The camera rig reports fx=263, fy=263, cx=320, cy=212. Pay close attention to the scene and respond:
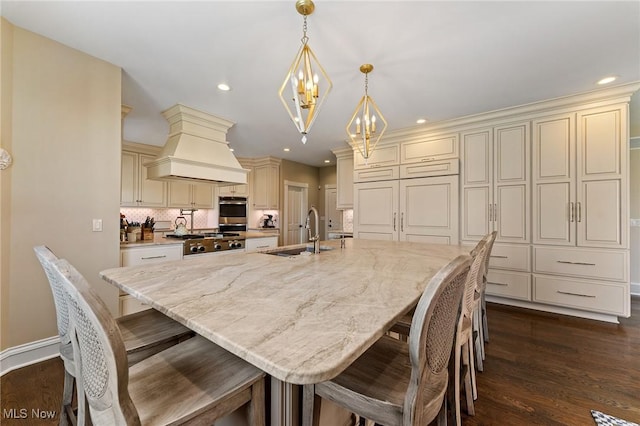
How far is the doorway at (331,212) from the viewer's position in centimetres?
684

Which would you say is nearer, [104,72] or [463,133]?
[104,72]

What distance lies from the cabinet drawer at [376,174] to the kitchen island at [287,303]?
9.69 feet

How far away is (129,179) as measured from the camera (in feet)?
15.6

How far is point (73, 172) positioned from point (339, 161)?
4.15 meters

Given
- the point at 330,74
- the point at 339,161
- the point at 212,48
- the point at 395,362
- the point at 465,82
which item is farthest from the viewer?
the point at 339,161

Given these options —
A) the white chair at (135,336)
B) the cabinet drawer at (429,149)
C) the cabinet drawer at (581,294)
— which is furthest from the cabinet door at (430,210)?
the white chair at (135,336)

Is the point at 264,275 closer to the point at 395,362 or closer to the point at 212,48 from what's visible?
the point at 395,362

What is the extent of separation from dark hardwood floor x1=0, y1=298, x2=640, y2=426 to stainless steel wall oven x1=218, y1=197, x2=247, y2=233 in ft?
13.5

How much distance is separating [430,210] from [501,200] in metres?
0.91

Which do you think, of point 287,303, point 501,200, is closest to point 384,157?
point 501,200

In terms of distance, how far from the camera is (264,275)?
1.31 metres

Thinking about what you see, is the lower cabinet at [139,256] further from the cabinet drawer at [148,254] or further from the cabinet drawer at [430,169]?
the cabinet drawer at [430,169]

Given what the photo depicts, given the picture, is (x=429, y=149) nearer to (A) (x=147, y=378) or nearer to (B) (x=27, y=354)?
(A) (x=147, y=378)

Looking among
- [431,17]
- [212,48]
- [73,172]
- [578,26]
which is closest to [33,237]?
[73,172]
